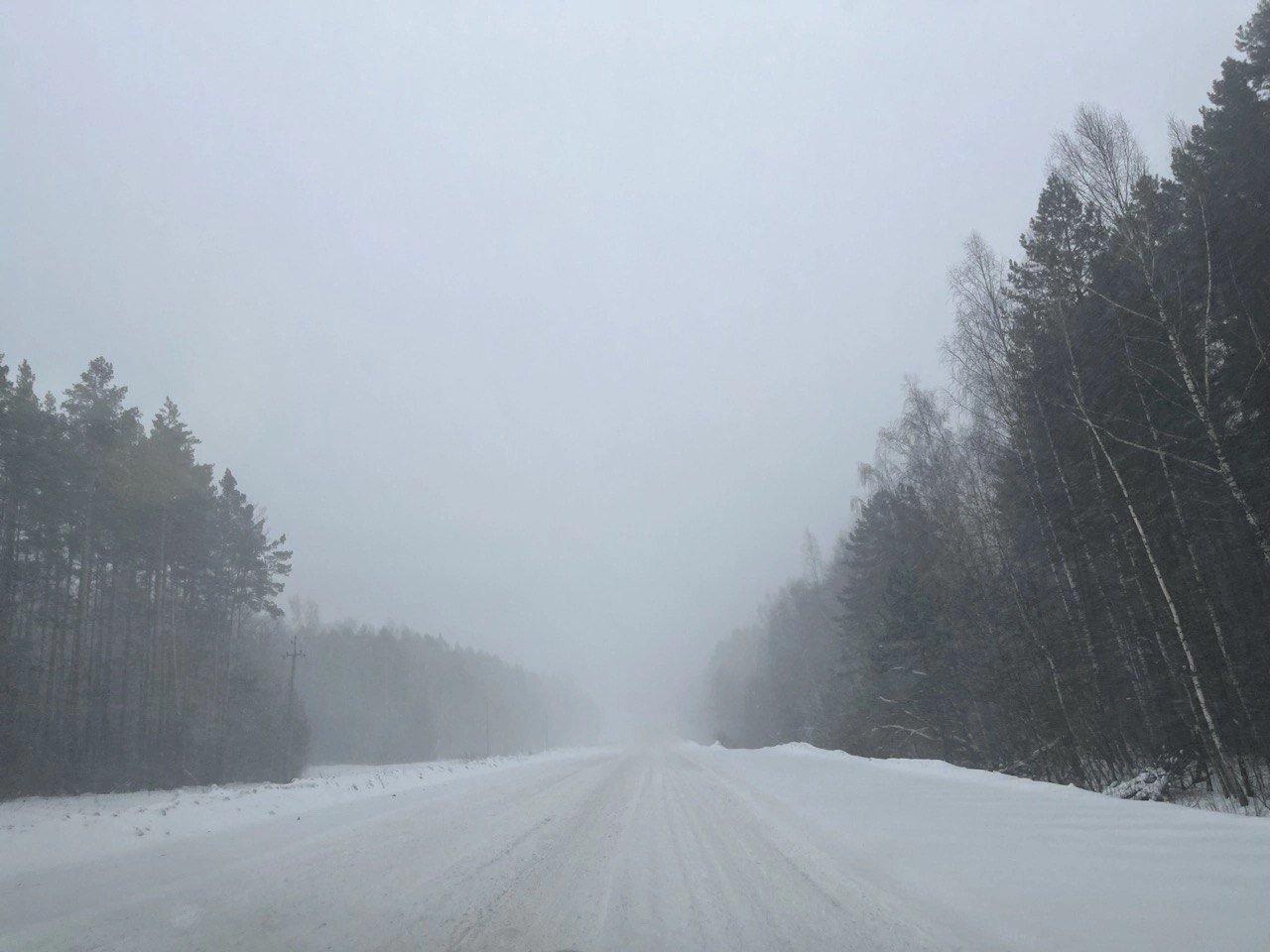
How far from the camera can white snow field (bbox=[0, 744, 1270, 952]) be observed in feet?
12.2

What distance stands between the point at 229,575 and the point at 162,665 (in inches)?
229

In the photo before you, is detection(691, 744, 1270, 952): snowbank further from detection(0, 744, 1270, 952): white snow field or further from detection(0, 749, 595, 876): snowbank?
detection(0, 749, 595, 876): snowbank

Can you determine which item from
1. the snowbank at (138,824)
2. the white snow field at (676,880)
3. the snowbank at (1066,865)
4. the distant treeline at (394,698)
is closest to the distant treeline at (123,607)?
the snowbank at (138,824)

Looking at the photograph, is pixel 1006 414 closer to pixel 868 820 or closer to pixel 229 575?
pixel 868 820

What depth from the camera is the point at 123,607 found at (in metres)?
27.7

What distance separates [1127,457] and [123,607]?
36134 millimetres

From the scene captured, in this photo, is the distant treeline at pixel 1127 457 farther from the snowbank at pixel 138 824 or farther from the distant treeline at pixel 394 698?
the distant treeline at pixel 394 698

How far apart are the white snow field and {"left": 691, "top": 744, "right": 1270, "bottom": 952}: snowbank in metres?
0.02

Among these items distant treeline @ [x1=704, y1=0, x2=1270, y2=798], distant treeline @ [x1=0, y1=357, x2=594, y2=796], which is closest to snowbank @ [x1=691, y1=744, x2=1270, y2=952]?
distant treeline @ [x1=704, y1=0, x2=1270, y2=798]

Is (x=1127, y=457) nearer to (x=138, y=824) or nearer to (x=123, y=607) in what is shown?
(x=138, y=824)

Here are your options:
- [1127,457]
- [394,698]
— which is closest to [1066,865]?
[1127,457]

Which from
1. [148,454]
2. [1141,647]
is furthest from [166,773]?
[1141,647]

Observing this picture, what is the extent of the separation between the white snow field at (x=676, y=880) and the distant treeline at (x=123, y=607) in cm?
1909

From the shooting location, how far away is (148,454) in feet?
87.0
